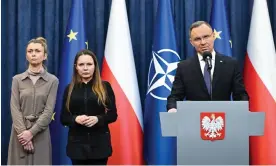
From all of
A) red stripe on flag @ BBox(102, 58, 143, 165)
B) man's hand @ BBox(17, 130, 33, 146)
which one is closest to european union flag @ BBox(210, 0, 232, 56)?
red stripe on flag @ BBox(102, 58, 143, 165)

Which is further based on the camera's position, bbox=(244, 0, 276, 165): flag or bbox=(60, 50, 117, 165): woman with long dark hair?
bbox=(244, 0, 276, 165): flag

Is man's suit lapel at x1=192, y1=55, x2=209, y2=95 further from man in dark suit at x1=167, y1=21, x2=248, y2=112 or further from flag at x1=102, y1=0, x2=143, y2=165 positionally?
flag at x1=102, y1=0, x2=143, y2=165

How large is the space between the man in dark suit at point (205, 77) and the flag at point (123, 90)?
126 centimetres

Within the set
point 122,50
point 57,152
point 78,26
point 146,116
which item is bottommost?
point 57,152

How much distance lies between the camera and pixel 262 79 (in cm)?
381

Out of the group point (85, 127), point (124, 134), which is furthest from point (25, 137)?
point (124, 134)

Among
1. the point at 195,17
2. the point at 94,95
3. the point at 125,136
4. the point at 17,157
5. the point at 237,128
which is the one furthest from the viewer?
the point at 195,17

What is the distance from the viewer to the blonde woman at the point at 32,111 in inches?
127

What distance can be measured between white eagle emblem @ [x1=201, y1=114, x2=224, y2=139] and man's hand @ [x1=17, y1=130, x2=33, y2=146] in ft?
5.65

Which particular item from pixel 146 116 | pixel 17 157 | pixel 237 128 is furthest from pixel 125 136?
pixel 237 128

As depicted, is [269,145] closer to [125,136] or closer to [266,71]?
[266,71]

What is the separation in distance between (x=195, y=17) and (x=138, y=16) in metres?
0.61

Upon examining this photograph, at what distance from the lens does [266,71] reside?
12.5 ft

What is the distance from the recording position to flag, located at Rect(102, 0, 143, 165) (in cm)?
371
